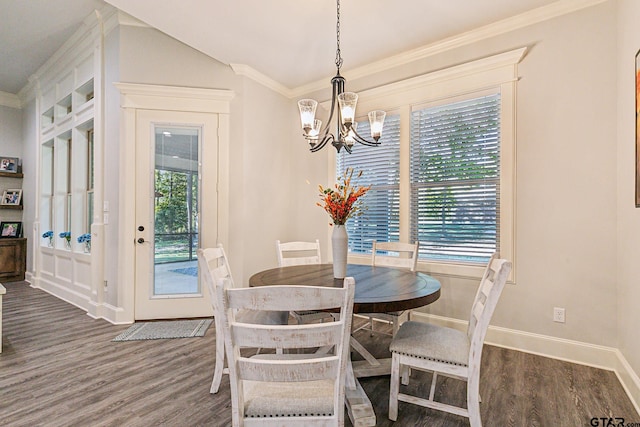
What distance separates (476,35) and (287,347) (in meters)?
3.20

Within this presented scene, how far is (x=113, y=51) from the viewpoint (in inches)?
135

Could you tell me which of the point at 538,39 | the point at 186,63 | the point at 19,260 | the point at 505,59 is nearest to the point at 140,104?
the point at 186,63

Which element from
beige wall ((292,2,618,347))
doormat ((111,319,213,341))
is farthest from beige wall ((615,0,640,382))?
doormat ((111,319,213,341))

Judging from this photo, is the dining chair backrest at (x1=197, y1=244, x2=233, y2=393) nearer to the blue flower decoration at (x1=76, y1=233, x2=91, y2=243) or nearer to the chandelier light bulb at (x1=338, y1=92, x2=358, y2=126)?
the chandelier light bulb at (x1=338, y1=92, x2=358, y2=126)

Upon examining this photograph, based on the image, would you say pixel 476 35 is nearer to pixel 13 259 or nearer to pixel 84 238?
pixel 84 238

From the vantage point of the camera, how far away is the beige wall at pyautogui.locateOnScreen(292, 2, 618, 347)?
2322 mm

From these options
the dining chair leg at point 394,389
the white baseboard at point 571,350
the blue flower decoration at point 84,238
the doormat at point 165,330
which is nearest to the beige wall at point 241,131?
the doormat at point 165,330

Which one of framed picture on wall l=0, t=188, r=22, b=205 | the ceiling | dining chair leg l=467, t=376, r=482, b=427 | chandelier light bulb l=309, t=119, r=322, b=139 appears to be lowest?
dining chair leg l=467, t=376, r=482, b=427

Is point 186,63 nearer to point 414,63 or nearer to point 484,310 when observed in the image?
point 414,63

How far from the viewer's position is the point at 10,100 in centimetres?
573

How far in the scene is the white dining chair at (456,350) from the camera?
149 cm

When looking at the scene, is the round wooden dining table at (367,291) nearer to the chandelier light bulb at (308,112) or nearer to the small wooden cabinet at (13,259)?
the chandelier light bulb at (308,112)

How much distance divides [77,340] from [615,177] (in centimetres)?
476

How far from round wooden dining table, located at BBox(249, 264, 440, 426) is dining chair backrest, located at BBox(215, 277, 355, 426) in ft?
1.31
